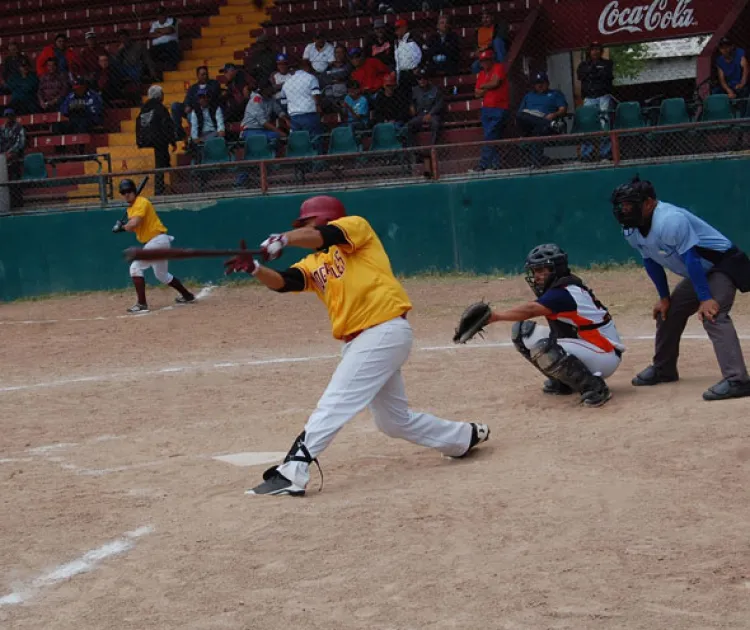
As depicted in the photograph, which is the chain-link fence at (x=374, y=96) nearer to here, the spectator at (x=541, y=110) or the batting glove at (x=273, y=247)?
the spectator at (x=541, y=110)

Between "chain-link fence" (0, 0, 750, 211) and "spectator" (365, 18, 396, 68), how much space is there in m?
0.03

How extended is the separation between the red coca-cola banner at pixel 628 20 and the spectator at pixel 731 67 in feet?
5.13

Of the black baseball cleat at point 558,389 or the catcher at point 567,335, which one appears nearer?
the catcher at point 567,335

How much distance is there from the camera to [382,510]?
668cm

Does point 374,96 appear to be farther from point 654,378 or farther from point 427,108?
point 654,378

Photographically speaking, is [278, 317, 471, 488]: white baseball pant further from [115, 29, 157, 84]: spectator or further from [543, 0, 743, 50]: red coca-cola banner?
[115, 29, 157, 84]: spectator

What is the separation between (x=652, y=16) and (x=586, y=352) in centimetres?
1124

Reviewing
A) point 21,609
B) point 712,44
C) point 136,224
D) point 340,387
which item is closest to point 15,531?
point 21,609

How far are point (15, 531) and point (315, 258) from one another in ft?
7.72

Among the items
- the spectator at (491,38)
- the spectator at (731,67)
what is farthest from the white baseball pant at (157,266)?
the spectator at (731,67)

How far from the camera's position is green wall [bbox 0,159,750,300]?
16.4 m

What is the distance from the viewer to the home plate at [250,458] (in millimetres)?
8258

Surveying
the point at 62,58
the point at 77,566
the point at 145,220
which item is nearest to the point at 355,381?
the point at 77,566

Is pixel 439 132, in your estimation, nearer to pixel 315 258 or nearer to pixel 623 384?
pixel 623 384
